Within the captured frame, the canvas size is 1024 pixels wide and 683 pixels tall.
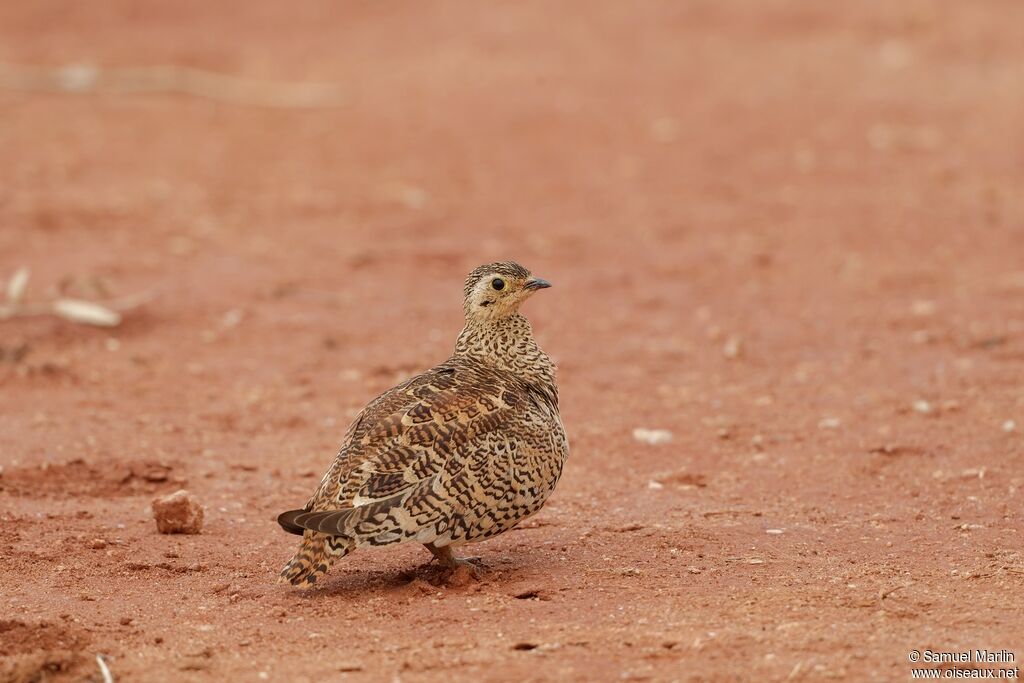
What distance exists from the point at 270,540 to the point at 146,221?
7.35 meters

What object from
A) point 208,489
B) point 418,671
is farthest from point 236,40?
point 418,671

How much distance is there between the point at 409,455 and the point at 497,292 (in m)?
1.21

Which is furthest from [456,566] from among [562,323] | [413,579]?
[562,323]

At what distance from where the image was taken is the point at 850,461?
8773 mm

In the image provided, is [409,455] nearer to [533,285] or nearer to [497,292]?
[497,292]

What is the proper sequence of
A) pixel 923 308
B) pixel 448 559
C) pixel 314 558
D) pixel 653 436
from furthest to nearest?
pixel 923 308 → pixel 653 436 → pixel 448 559 → pixel 314 558

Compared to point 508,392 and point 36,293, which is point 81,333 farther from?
point 508,392

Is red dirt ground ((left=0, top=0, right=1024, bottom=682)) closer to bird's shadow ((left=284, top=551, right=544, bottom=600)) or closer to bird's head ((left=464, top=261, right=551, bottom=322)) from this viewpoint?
bird's shadow ((left=284, top=551, right=544, bottom=600))

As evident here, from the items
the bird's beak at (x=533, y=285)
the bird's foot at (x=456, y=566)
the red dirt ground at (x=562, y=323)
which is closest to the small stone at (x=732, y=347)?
the red dirt ground at (x=562, y=323)

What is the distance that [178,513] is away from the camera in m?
7.57

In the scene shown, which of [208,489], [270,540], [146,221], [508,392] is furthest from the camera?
[146,221]

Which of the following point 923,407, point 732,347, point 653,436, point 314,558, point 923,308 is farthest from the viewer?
point 923,308

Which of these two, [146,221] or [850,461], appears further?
[146,221]

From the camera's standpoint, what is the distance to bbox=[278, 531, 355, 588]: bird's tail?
6469 millimetres
